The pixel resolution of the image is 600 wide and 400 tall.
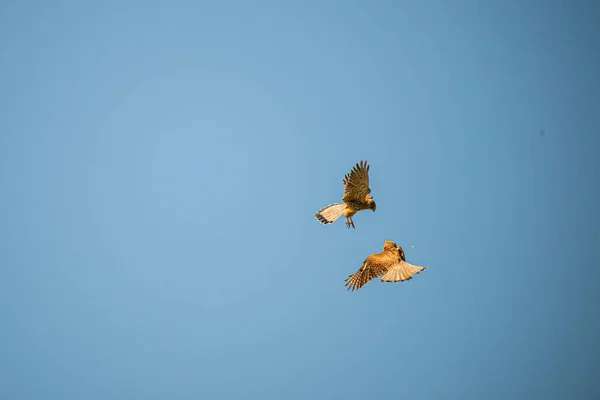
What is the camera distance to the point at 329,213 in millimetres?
8711

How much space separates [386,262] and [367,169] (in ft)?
4.71

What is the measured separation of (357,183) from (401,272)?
1486mm

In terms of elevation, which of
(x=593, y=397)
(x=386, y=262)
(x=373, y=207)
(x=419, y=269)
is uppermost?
(x=593, y=397)

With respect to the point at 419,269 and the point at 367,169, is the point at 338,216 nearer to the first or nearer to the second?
the point at 367,169

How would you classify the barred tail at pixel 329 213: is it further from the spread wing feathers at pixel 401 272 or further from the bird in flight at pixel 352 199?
the spread wing feathers at pixel 401 272

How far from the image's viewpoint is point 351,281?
8.15 m

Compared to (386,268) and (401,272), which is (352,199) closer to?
(386,268)

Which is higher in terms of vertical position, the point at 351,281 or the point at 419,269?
the point at 351,281

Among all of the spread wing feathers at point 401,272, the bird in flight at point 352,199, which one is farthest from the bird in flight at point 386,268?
the bird in flight at point 352,199

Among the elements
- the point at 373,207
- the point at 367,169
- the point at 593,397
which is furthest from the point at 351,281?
the point at 593,397

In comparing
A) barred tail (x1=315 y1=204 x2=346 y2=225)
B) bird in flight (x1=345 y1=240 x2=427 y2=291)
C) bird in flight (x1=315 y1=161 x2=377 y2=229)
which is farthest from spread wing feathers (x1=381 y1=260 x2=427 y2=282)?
barred tail (x1=315 y1=204 x2=346 y2=225)

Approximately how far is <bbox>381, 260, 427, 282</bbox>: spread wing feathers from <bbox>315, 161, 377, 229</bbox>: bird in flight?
1.01 metres

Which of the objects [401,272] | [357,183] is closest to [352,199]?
[357,183]

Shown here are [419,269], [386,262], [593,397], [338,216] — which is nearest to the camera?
[419,269]
